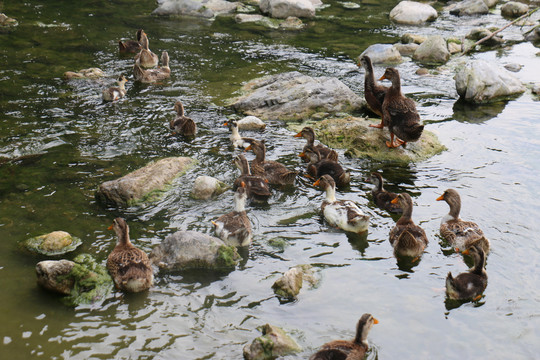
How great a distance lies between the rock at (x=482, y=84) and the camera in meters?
13.3

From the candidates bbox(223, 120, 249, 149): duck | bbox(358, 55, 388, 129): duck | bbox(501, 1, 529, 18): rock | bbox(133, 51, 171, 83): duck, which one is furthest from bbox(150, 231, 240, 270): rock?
bbox(501, 1, 529, 18): rock

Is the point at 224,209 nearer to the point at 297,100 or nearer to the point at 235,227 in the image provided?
the point at 235,227

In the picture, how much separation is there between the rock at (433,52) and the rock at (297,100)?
190 inches

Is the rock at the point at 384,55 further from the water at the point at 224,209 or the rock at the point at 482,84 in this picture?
the rock at the point at 482,84

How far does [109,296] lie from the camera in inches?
255

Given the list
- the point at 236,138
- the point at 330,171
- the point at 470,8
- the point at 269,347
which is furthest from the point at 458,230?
the point at 470,8

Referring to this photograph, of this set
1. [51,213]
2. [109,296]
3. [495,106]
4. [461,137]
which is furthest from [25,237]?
[495,106]

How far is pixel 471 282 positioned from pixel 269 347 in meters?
2.69

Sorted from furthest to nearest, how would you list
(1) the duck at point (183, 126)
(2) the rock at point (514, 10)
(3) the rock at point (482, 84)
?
(2) the rock at point (514, 10)
(3) the rock at point (482, 84)
(1) the duck at point (183, 126)

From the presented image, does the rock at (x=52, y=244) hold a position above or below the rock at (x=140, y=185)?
below

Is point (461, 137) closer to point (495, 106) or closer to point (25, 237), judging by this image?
point (495, 106)

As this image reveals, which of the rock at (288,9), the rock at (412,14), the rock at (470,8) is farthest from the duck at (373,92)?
the rock at (470,8)

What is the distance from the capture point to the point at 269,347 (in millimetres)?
5531

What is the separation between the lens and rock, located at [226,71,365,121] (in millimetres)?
12375
